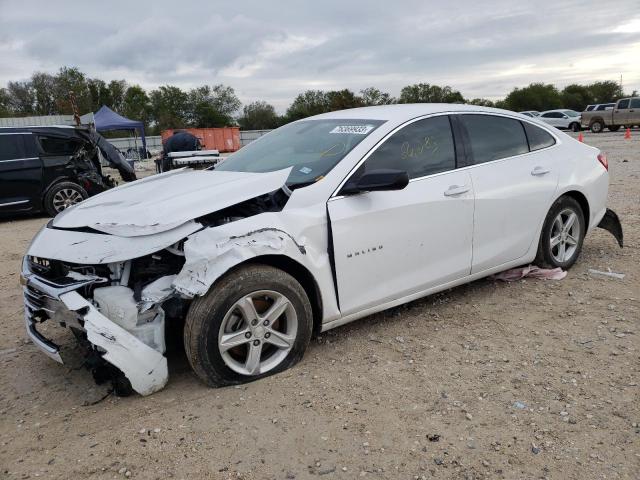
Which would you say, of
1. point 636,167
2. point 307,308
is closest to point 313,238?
point 307,308

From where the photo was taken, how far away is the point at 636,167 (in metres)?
12.2

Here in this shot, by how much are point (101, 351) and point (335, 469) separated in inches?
52.7

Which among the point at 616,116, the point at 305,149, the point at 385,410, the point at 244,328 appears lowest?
the point at 385,410

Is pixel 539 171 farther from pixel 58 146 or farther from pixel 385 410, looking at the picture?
pixel 58 146

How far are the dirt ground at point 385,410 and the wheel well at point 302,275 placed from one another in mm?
319

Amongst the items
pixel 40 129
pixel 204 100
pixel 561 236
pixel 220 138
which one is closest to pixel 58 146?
pixel 40 129

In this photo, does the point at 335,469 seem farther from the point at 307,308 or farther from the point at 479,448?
Answer: the point at 307,308

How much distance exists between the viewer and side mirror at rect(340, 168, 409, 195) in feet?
10.4

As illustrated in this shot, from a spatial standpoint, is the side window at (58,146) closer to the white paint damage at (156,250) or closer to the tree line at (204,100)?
the white paint damage at (156,250)

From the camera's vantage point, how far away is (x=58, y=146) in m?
9.86

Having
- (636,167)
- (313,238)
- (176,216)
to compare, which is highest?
(176,216)

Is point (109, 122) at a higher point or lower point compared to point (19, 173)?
higher

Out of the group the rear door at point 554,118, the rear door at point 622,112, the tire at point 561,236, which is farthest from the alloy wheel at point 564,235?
the rear door at point 554,118

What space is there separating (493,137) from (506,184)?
41 centimetres
